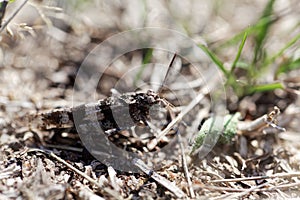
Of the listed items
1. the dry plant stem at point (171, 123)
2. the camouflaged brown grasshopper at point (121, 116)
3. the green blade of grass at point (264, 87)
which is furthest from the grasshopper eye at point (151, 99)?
the green blade of grass at point (264, 87)

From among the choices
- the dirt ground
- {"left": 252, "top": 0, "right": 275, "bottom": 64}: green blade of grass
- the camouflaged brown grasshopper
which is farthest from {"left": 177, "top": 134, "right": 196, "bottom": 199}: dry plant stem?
{"left": 252, "top": 0, "right": 275, "bottom": 64}: green blade of grass

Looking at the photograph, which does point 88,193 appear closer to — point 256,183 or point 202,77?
point 256,183

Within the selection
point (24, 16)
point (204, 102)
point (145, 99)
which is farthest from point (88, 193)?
point (24, 16)

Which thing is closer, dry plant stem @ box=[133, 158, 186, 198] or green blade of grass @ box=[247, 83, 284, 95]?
dry plant stem @ box=[133, 158, 186, 198]

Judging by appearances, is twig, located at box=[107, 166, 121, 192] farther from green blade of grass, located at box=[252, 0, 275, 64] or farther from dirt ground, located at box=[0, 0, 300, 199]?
green blade of grass, located at box=[252, 0, 275, 64]

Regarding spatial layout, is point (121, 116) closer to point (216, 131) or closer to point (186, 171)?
point (186, 171)

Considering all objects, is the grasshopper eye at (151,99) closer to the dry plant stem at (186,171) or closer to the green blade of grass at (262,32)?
the dry plant stem at (186,171)

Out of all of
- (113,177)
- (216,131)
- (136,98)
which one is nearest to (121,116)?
(136,98)
